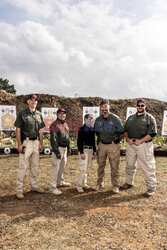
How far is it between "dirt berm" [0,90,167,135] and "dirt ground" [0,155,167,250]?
40.3ft

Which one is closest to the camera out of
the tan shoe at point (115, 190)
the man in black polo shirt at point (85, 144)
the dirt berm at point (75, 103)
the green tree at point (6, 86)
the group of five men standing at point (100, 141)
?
the group of five men standing at point (100, 141)

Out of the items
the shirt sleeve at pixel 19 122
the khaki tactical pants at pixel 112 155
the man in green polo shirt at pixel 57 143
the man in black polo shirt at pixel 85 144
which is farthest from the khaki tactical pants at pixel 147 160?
the shirt sleeve at pixel 19 122

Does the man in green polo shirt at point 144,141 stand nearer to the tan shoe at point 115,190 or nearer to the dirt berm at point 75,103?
the tan shoe at point 115,190

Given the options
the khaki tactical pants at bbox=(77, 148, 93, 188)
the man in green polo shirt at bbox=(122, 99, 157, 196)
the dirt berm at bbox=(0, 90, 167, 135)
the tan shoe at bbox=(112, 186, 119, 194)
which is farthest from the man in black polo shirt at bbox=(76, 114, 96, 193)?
the dirt berm at bbox=(0, 90, 167, 135)

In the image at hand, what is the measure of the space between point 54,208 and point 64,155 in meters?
1.44

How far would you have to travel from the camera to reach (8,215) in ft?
13.0

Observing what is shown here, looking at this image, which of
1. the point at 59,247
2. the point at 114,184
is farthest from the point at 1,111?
the point at 59,247

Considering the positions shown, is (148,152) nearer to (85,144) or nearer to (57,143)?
(85,144)

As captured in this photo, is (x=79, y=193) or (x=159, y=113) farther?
(x=159, y=113)

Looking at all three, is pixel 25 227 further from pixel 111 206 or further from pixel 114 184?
pixel 114 184

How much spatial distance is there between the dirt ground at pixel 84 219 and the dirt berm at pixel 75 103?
40.3 ft

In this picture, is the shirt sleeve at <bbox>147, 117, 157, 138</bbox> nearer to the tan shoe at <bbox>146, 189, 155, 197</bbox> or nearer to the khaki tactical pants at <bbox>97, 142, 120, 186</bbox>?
the khaki tactical pants at <bbox>97, 142, 120, 186</bbox>

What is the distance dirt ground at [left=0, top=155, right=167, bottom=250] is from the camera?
10.2 feet

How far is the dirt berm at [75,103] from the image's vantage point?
57.1ft
